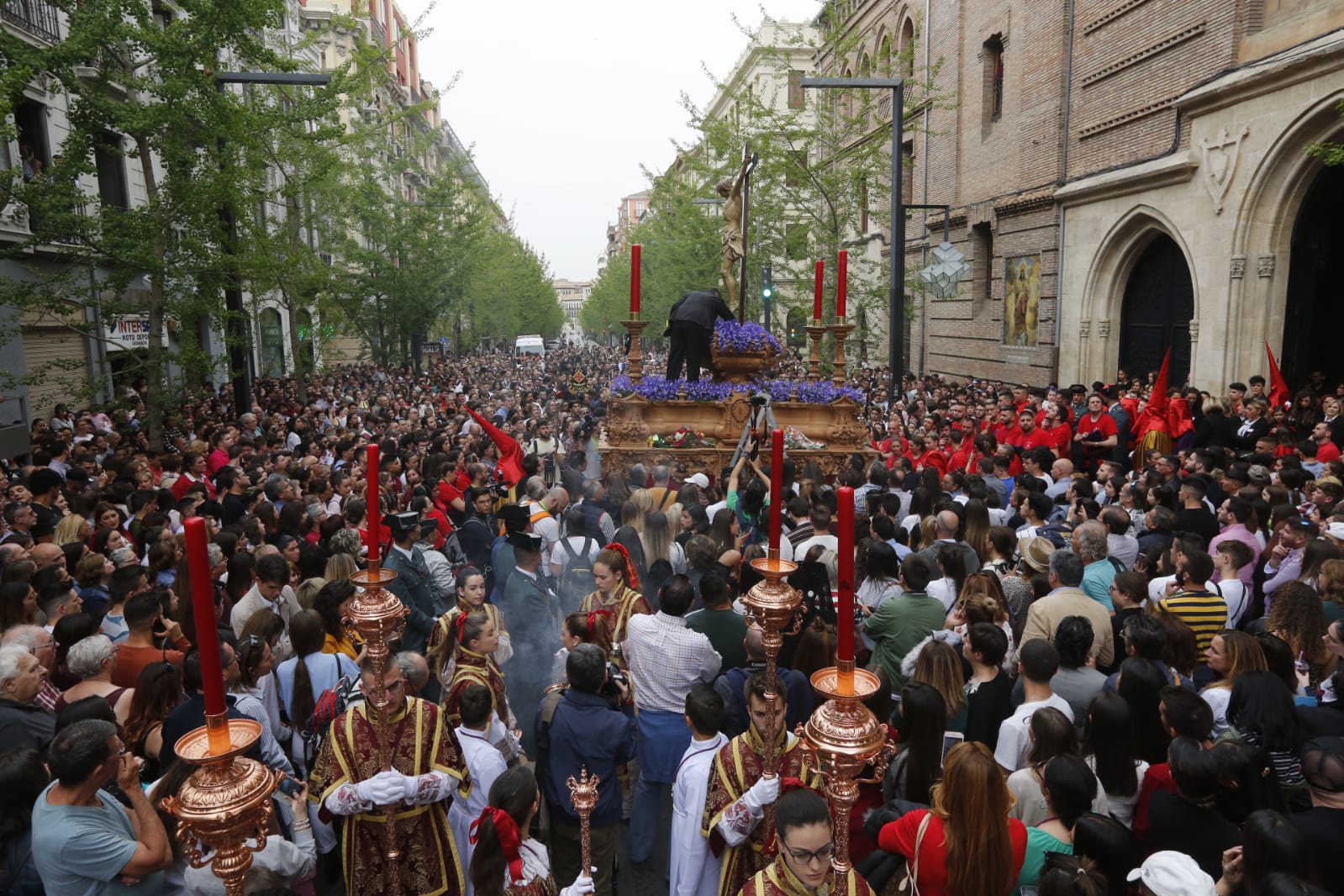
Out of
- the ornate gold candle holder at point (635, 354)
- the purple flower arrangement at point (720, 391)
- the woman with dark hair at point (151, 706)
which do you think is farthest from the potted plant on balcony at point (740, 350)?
the woman with dark hair at point (151, 706)

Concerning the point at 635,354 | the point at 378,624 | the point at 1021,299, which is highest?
the point at 1021,299

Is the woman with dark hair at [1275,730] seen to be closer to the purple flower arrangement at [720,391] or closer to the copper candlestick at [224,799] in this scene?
the copper candlestick at [224,799]

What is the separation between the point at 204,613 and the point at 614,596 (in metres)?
3.86

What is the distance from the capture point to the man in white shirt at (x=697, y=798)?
12.7 feet

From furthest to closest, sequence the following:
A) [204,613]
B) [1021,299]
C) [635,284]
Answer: [1021,299]
[635,284]
[204,613]

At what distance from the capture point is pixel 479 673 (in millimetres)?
4637

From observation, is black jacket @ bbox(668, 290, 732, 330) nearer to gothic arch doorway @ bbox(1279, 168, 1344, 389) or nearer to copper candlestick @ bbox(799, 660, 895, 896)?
gothic arch doorway @ bbox(1279, 168, 1344, 389)

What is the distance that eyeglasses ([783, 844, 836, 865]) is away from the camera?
8.89ft

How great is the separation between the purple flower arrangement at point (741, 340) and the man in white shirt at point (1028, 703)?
29.7 ft

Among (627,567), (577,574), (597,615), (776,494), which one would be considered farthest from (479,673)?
(776,494)

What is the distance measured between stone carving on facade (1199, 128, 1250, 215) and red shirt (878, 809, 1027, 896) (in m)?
13.9

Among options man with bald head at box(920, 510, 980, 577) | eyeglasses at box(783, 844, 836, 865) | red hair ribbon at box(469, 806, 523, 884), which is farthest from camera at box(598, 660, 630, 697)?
man with bald head at box(920, 510, 980, 577)

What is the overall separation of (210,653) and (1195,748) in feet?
10.9

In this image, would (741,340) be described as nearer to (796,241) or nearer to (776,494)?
(776,494)
